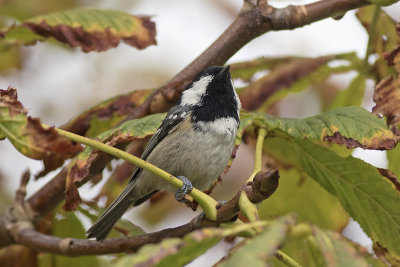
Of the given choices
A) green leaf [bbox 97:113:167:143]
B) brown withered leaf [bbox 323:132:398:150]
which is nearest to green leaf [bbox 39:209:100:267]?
green leaf [bbox 97:113:167:143]

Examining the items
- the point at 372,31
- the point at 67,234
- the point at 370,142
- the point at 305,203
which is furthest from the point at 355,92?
the point at 67,234

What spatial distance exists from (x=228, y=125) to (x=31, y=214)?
1.11 meters

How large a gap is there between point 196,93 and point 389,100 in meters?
1.45

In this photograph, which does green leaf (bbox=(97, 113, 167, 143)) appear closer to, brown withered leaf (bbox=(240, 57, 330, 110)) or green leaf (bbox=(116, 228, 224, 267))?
brown withered leaf (bbox=(240, 57, 330, 110))

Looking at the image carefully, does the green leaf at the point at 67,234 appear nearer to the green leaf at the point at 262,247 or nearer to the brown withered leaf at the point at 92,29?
the brown withered leaf at the point at 92,29

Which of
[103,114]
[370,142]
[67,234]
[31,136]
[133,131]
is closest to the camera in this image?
[31,136]

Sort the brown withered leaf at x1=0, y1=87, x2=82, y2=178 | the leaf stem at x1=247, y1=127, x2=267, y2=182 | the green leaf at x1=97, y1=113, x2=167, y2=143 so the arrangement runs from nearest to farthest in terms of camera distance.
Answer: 1. the brown withered leaf at x1=0, y1=87, x2=82, y2=178
2. the leaf stem at x1=247, y1=127, x2=267, y2=182
3. the green leaf at x1=97, y1=113, x2=167, y2=143

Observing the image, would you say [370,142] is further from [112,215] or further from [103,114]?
[112,215]

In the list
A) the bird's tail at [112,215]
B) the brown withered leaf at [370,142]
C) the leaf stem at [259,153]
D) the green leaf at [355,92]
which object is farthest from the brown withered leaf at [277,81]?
the brown withered leaf at [370,142]

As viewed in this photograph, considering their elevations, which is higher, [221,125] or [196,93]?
[196,93]

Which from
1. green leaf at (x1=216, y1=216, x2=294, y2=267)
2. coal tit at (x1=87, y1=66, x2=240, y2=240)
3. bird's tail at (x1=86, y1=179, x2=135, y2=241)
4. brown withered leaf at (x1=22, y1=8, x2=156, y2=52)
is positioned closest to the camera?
green leaf at (x1=216, y1=216, x2=294, y2=267)

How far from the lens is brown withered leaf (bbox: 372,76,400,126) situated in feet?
7.02

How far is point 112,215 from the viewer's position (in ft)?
10.5

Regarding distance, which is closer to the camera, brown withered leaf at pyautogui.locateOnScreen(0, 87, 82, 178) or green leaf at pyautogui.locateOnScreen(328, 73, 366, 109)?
brown withered leaf at pyautogui.locateOnScreen(0, 87, 82, 178)
